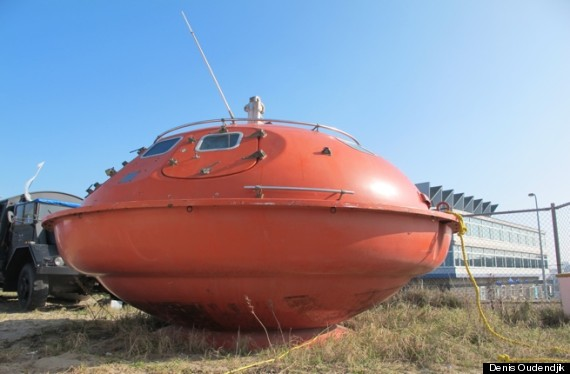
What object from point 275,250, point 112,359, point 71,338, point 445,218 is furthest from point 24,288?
point 445,218

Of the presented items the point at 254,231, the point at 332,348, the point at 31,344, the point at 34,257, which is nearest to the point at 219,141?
the point at 254,231

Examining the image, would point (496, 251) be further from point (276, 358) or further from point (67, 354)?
point (67, 354)

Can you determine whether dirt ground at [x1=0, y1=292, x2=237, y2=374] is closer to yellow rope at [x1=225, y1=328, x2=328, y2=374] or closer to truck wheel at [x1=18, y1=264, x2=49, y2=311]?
yellow rope at [x1=225, y1=328, x2=328, y2=374]

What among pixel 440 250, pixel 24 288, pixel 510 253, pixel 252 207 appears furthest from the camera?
pixel 510 253

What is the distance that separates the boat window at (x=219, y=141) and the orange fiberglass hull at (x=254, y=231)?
14mm

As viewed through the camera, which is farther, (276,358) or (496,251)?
(496,251)

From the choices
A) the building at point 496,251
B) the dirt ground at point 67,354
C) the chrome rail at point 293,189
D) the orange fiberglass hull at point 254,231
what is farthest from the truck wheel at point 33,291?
the building at point 496,251

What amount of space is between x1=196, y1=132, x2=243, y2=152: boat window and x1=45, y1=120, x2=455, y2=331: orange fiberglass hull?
0.05 feet

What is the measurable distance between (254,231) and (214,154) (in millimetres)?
1067

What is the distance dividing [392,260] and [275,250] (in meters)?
1.20

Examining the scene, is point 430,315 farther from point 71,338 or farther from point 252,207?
point 71,338

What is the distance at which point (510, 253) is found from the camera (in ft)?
111

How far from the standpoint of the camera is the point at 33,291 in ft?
31.0

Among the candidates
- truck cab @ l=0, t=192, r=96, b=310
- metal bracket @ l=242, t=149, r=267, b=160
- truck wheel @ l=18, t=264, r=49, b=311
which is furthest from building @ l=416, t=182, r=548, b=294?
metal bracket @ l=242, t=149, r=267, b=160
